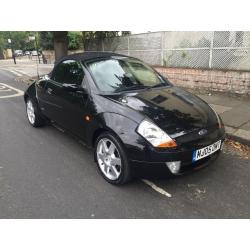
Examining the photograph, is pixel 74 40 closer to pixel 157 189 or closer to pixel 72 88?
pixel 72 88

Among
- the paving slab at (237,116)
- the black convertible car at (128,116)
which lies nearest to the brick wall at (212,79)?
the paving slab at (237,116)

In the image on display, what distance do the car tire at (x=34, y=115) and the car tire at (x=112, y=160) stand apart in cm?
234

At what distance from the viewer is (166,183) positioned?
3.48 m

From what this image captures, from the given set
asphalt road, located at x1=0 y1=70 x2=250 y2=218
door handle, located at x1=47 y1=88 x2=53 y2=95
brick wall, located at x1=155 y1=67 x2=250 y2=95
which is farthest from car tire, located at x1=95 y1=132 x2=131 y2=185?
brick wall, located at x1=155 y1=67 x2=250 y2=95

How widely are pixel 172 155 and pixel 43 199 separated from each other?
1570 millimetres

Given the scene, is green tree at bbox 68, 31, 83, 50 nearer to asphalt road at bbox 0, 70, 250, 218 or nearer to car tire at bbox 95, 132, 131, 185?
asphalt road at bbox 0, 70, 250, 218

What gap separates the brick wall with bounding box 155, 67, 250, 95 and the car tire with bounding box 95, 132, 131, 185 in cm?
535

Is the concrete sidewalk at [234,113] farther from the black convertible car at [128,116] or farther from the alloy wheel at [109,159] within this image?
the alloy wheel at [109,159]

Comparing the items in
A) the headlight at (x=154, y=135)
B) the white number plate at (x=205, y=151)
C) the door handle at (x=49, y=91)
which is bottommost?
the white number plate at (x=205, y=151)

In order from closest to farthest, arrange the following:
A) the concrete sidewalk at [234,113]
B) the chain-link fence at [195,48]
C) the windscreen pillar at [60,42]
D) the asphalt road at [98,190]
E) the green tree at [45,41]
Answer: the asphalt road at [98,190]
the concrete sidewalk at [234,113]
the chain-link fence at [195,48]
the windscreen pillar at [60,42]
the green tree at [45,41]

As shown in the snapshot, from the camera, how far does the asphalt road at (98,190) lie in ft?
9.69

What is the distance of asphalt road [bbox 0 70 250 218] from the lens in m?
2.95

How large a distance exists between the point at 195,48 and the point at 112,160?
658 cm

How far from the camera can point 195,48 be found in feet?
28.9
